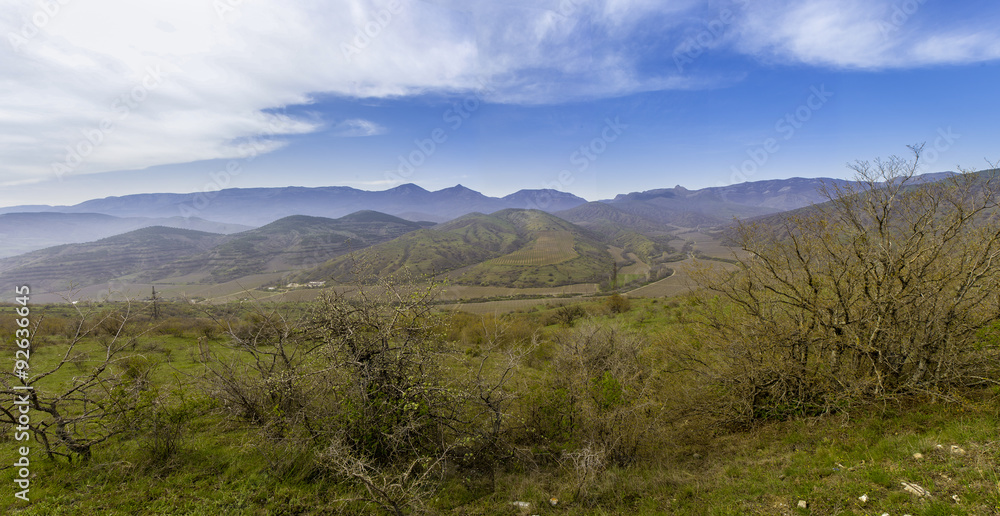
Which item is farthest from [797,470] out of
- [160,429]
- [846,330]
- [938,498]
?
[160,429]

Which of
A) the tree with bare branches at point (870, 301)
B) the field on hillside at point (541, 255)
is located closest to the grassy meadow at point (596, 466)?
the tree with bare branches at point (870, 301)

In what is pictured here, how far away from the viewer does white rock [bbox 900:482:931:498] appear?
520cm

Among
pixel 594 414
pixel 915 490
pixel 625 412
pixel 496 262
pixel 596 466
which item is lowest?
pixel 496 262

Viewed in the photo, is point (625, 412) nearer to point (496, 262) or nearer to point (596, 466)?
Answer: point (596, 466)

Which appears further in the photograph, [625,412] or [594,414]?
[594,414]

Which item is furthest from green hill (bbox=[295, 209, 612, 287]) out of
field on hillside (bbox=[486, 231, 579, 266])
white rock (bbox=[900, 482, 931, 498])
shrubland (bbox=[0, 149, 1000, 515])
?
A: white rock (bbox=[900, 482, 931, 498])

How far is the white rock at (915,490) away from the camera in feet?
17.1

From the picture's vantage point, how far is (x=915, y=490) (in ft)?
17.4

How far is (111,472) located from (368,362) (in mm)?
5213

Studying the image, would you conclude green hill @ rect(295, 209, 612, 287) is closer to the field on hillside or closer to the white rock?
the field on hillside

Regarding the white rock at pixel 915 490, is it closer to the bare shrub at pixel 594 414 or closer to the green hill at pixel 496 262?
the bare shrub at pixel 594 414

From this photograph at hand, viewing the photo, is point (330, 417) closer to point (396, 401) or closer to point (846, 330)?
point (396, 401)

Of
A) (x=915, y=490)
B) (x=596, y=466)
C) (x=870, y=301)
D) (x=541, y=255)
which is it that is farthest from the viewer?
(x=541, y=255)

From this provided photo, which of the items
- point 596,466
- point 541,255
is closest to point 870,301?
point 596,466
